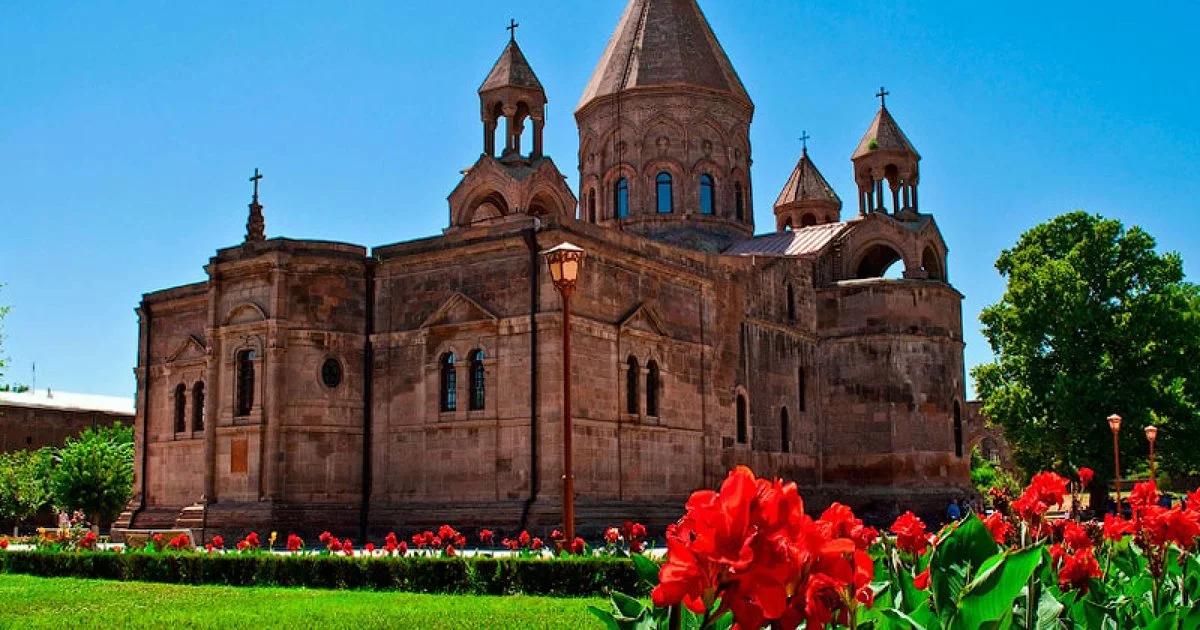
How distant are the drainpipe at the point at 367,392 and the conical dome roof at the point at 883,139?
1763 cm

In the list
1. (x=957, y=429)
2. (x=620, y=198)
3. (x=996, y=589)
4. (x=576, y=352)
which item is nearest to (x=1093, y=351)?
(x=957, y=429)

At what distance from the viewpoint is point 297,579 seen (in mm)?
15781

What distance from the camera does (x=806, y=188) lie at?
142ft

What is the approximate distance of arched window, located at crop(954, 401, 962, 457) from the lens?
35469mm

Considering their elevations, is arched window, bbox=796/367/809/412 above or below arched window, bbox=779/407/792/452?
above

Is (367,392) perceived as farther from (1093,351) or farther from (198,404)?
(1093,351)

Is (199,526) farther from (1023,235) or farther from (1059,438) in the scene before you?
(1023,235)

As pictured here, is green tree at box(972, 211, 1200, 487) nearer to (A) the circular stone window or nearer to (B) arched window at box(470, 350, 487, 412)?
(B) arched window at box(470, 350, 487, 412)

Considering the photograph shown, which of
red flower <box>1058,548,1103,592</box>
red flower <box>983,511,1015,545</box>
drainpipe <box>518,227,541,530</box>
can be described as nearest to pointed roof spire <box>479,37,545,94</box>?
drainpipe <box>518,227,541,530</box>

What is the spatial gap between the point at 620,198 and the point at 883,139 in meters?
8.63

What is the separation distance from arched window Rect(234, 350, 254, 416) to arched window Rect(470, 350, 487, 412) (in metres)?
4.91

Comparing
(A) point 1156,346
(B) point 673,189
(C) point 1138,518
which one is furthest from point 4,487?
(C) point 1138,518

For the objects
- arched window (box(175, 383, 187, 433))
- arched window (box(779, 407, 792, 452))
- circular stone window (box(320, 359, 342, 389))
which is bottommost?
arched window (box(779, 407, 792, 452))

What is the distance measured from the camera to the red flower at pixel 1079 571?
16.5 ft
